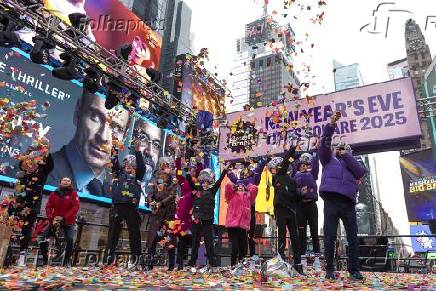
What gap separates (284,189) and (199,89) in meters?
18.1

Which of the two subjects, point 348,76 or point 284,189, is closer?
point 284,189

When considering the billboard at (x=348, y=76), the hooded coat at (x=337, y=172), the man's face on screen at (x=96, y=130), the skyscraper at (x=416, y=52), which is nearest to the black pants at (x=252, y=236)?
the hooded coat at (x=337, y=172)

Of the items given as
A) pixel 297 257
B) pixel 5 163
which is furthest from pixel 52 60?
pixel 297 257

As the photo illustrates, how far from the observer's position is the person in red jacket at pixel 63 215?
646 cm

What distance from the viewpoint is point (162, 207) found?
679 cm

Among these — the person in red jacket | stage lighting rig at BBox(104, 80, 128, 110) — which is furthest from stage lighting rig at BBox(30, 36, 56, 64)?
→ the person in red jacket

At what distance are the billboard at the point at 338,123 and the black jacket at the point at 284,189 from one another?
3665mm

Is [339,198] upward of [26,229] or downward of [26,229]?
upward

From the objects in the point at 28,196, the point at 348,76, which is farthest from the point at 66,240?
the point at 348,76

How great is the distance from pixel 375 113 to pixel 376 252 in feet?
14.3

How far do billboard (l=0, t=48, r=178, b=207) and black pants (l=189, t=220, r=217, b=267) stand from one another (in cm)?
774

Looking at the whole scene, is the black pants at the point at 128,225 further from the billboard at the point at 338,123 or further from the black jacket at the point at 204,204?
the billboard at the point at 338,123

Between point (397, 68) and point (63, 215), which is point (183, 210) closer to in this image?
point (63, 215)

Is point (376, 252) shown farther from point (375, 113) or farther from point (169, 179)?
point (169, 179)
